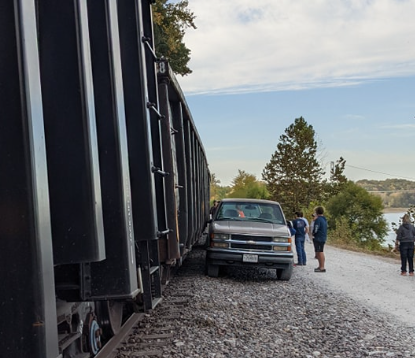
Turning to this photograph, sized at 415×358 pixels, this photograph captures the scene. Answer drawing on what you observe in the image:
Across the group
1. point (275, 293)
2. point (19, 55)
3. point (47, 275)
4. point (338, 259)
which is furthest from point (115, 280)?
point (338, 259)

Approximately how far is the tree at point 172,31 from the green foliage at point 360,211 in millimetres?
29460

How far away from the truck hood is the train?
7634 millimetres

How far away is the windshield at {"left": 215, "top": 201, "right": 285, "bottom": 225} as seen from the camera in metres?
13.0

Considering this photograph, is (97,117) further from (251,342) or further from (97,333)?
(251,342)

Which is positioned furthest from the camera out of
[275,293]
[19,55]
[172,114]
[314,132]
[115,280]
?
[314,132]

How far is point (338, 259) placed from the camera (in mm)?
18844

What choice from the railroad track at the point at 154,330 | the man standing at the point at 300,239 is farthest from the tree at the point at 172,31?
the railroad track at the point at 154,330

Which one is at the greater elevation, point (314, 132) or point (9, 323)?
point (314, 132)

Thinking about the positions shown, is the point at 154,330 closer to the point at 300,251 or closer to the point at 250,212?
the point at 250,212

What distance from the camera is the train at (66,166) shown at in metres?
2.09

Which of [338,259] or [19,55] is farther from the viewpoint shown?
[338,259]

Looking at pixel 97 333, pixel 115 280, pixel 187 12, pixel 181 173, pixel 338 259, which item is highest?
pixel 187 12

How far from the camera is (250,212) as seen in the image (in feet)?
43.1

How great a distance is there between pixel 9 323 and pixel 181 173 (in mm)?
5888
